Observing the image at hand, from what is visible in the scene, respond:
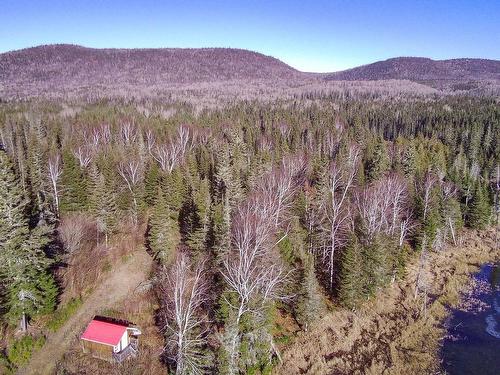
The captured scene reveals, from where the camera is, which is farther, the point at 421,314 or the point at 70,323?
the point at 421,314

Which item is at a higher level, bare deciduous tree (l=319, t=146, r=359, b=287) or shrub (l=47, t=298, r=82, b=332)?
bare deciduous tree (l=319, t=146, r=359, b=287)

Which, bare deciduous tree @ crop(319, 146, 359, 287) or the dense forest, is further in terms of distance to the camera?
bare deciduous tree @ crop(319, 146, 359, 287)

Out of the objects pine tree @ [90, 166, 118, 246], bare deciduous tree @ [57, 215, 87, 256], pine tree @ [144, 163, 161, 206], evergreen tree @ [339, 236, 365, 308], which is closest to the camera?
evergreen tree @ [339, 236, 365, 308]

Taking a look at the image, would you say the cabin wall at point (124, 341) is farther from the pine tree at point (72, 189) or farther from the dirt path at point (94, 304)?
the pine tree at point (72, 189)

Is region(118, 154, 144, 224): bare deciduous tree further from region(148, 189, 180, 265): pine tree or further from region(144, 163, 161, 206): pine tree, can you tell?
region(148, 189, 180, 265): pine tree

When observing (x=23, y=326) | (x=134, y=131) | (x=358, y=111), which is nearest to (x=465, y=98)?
(x=358, y=111)

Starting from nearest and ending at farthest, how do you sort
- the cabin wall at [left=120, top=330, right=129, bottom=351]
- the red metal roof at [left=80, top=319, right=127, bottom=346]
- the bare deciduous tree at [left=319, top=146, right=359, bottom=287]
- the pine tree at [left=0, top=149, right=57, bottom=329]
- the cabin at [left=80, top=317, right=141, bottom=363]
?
the cabin at [left=80, top=317, right=141, bottom=363], the red metal roof at [left=80, top=319, right=127, bottom=346], the cabin wall at [left=120, top=330, right=129, bottom=351], the pine tree at [left=0, top=149, right=57, bottom=329], the bare deciduous tree at [left=319, top=146, right=359, bottom=287]

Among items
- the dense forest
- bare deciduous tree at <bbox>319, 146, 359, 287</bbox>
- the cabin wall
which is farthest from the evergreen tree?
the cabin wall

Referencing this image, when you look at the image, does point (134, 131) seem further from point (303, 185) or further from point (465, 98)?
point (465, 98)

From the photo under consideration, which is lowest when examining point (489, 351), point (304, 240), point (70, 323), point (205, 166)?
point (489, 351)
